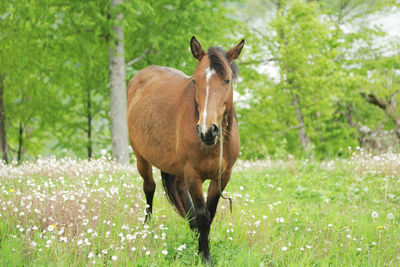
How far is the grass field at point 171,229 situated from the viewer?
3.68 metres

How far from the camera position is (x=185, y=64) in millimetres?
14438

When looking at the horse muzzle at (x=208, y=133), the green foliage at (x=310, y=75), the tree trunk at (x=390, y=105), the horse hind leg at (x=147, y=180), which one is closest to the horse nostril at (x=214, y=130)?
the horse muzzle at (x=208, y=133)

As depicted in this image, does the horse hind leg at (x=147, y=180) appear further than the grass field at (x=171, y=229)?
Yes

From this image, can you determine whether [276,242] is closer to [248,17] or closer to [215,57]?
[215,57]

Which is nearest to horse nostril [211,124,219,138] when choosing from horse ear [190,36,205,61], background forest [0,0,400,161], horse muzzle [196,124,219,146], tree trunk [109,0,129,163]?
horse muzzle [196,124,219,146]

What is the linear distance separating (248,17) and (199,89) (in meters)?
24.5

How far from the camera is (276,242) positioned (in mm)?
4434

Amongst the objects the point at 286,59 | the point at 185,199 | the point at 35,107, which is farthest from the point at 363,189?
the point at 35,107

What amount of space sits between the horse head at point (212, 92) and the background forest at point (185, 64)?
6.89 metres

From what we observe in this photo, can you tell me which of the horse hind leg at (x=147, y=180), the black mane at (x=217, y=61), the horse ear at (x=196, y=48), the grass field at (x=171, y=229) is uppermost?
the horse ear at (x=196, y=48)

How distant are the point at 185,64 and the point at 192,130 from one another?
1101 centimetres

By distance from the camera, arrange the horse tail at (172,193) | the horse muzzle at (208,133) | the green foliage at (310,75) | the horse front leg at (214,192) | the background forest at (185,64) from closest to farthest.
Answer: the horse muzzle at (208,133) < the horse front leg at (214,192) < the horse tail at (172,193) < the background forest at (185,64) < the green foliage at (310,75)

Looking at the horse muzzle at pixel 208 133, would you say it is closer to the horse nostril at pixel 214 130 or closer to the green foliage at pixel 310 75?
the horse nostril at pixel 214 130

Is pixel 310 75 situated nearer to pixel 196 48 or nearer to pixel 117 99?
pixel 117 99
